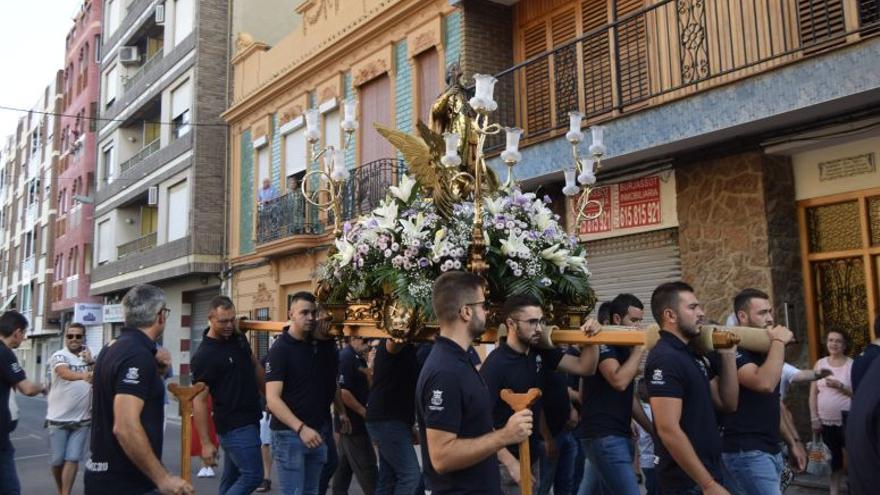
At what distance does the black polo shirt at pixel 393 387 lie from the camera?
599cm

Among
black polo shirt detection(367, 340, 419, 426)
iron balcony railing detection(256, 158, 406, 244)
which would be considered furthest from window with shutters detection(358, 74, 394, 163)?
black polo shirt detection(367, 340, 419, 426)

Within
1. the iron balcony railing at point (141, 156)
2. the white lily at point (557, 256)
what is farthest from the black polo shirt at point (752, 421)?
the iron balcony railing at point (141, 156)

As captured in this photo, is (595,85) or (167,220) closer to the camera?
(595,85)

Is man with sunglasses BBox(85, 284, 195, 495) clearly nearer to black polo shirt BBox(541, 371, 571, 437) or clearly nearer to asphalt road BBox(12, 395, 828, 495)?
black polo shirt BBox(541, 371, 571, 437)

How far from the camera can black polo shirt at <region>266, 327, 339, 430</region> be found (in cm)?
584

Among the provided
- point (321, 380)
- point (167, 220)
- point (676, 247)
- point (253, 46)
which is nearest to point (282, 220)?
point (253, 46)

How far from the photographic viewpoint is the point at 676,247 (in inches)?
402

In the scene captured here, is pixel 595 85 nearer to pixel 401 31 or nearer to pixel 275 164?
pixel 401 31

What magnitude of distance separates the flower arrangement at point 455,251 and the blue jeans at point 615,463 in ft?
3.52

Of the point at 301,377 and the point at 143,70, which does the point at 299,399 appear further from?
the point at 143,70

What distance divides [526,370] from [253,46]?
17144 millimetres

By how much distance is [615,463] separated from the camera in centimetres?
530

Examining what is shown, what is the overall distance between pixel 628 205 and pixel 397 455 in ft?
19.8

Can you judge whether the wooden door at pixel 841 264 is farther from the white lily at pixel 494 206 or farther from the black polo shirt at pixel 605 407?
the white lily at pixel 494 206
